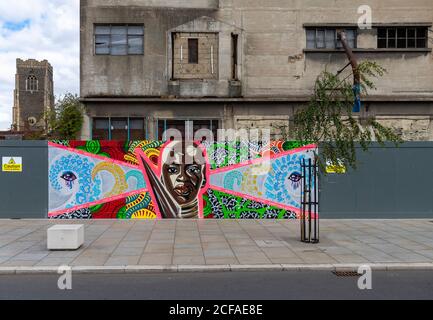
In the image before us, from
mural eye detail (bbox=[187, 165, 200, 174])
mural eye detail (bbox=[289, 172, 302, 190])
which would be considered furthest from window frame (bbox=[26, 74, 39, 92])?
mural eye detail (bbox=[289, 172, 302, 190])

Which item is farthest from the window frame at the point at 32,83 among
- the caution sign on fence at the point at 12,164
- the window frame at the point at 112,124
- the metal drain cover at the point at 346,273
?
the metal drain cover at the point at 346,273

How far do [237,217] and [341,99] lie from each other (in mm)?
5810

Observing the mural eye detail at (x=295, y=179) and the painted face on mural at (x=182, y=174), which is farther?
the mural eye detail at (x=295, y=179)

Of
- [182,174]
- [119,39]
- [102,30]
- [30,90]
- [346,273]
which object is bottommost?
[346,273]

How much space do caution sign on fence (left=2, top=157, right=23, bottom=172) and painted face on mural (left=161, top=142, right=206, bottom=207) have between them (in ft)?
15.4

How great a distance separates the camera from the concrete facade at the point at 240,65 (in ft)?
70.9

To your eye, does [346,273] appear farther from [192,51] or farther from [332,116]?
[192,51]

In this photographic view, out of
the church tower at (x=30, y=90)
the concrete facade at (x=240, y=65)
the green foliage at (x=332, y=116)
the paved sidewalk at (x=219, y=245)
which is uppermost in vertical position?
the church tower at (x=30, y=90)

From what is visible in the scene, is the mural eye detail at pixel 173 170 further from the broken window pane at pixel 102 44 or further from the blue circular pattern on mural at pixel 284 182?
the broken window pane at pixel 102 44

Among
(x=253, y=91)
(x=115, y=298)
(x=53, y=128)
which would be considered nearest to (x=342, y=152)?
(x=115, y=298)

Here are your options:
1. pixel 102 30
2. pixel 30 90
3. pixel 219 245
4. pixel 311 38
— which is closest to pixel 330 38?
pixel 311 38

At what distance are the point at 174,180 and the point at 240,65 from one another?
9.94 meters

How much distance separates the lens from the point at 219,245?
984 centimetres

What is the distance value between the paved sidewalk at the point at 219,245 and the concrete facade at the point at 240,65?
935 centimetres
